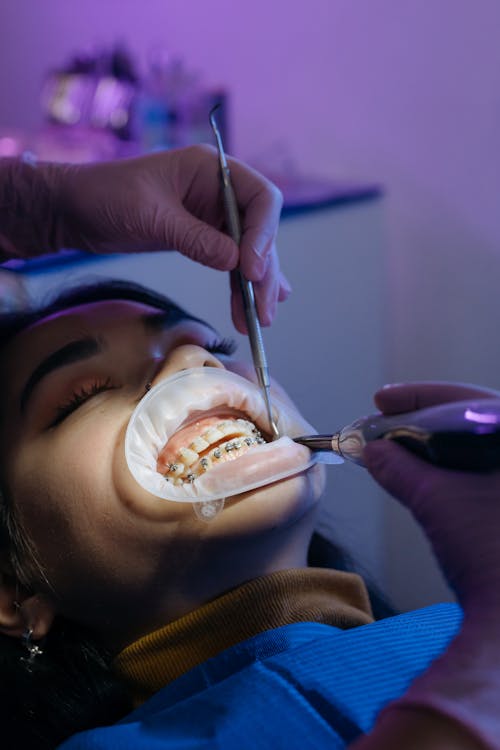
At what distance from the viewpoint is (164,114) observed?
2283 millimetres

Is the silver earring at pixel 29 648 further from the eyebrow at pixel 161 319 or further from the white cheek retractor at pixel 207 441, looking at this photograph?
the eyebrow at pixel 161 319

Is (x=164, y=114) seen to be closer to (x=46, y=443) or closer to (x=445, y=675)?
(x=46, y=443)

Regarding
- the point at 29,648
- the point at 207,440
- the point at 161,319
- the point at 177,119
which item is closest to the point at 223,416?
the point at 207,440

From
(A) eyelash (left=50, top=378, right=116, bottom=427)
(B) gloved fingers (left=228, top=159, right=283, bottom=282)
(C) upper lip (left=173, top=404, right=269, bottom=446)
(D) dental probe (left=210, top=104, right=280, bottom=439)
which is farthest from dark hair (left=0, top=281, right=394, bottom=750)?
(B) gloved fingers (left=228, top=159, right=283, bottom=282)

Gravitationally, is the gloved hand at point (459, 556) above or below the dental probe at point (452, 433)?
below

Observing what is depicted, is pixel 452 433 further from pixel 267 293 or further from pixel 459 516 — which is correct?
pixel 267 293

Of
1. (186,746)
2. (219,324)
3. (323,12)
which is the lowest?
(186,746)

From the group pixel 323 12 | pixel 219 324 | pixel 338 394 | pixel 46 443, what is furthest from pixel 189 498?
pixel 323 12

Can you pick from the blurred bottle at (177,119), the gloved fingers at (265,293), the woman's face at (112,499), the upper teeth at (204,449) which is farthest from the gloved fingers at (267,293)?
the blurred bottle at (177,119)

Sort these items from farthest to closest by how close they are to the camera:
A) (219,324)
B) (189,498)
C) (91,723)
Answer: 1. (219,324)
2. (91,723)
3. (189,498)

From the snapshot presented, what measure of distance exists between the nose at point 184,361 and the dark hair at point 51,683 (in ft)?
0.90

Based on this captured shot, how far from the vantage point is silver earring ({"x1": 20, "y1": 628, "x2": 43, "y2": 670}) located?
1.07 metres

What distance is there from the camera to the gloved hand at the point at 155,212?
1.18 m

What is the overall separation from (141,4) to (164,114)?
773mm
